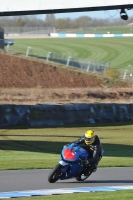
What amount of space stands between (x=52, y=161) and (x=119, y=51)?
64077 mm

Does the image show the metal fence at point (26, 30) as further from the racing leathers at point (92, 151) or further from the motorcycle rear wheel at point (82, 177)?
the racing leathers at point (92, 151)

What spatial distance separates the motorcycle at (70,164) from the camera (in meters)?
12.3

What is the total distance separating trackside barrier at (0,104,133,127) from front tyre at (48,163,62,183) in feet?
45.2

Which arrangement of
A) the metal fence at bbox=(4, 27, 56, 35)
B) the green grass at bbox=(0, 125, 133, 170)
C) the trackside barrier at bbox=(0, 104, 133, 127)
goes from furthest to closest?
the metal fence at bbox=(4, 27, 56, 35)
the trackside barrier at bbox=(0, 104, 133, 127)
the green grass at bbox=(0, 125, 133, 170)

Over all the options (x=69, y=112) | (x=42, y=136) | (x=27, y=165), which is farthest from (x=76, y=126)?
(x=27, y=165)

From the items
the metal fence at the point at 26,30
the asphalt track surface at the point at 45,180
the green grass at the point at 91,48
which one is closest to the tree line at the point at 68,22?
the metal fence at the point at 26,30

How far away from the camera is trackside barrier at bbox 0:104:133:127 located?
2645 centimetres

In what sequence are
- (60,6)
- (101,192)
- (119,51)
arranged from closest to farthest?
(101,192) < (60,6) < (119,51)

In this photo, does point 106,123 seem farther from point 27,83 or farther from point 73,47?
point 73,47

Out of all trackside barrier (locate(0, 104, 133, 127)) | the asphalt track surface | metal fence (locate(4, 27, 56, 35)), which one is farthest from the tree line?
the asphalt track surface

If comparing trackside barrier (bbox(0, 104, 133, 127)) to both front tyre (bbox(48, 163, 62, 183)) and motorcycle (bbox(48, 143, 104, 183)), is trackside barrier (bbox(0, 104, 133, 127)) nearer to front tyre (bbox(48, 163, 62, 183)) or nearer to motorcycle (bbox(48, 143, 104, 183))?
motorcycle (bbox(48, 143, 104, 183))

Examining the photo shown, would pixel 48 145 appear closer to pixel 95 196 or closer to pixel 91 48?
pixel 95 196

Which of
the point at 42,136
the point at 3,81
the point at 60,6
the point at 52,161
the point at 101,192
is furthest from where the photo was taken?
the point at 3,81

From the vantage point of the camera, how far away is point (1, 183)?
12148 millimetres
